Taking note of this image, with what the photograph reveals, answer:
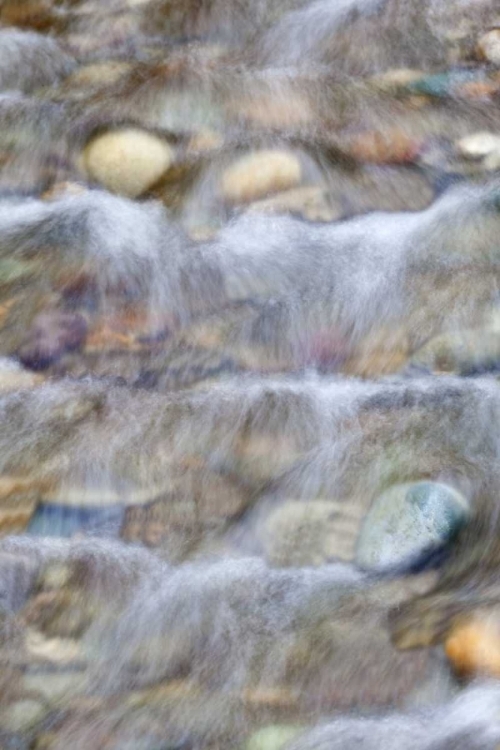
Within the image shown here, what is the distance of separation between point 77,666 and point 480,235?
222cm

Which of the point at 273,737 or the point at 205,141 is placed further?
the point at 205,141

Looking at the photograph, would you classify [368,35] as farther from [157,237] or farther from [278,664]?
[278,664]

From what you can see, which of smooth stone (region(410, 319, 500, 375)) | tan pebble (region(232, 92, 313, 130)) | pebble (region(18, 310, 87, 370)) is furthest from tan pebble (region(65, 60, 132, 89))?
smooth stone (region(410, 319, 500, 375))

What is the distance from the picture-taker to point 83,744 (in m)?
2.55

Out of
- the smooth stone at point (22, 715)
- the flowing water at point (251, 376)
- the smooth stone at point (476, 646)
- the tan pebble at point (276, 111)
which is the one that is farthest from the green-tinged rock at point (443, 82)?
the smooth stone at point (22, 715)

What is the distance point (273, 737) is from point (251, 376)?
4.42ft

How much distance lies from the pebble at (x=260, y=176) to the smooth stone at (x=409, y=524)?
1.59 m

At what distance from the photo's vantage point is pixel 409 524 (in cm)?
297

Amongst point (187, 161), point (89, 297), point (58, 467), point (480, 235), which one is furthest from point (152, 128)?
point (58, 467)

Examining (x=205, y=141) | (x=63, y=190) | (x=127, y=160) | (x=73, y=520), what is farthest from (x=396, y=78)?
(x=73, y=520)

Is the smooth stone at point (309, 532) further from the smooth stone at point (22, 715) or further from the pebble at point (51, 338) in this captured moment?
the pebble at point (51, 338)

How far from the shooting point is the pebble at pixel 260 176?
13.7ft

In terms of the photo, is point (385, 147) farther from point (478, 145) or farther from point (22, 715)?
point (22, 715)

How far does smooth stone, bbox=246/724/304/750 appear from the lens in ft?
8.21
